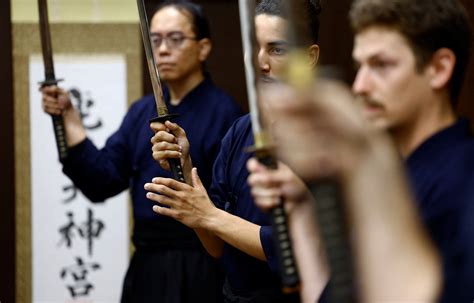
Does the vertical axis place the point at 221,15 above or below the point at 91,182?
above

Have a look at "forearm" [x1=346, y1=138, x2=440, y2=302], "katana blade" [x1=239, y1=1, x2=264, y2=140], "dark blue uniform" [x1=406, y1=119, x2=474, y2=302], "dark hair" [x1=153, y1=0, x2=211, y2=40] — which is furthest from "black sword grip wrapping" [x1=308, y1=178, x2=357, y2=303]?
"dark hair" [x1=153, y1=0, x2=211, y2=40]

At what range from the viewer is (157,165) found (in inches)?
132

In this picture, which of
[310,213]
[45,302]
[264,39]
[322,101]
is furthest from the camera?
[45,302]

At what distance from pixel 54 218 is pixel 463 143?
3.06 metres

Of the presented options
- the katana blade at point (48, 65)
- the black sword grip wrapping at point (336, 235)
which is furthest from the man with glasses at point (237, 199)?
the black sword grip wrapping at point (336, 235)

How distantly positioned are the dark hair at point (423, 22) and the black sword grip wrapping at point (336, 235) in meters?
0.48

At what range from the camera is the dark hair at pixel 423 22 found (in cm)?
152

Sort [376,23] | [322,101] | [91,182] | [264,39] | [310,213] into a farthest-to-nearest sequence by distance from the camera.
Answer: [91,182], [264,39], [310,213], [376,23], [322,101]

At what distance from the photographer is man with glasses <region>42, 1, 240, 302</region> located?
334cm

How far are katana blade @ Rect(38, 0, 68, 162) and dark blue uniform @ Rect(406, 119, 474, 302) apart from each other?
1.86 m

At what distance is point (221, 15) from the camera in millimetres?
4430

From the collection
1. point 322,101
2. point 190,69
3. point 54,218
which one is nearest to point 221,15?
point 190,69

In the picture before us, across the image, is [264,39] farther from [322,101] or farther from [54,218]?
[54,218]

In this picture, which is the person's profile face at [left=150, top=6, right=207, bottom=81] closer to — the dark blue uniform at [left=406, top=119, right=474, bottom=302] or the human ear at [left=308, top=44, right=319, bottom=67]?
the human ear at [left=308, top=44, right=319, bottom=67]
